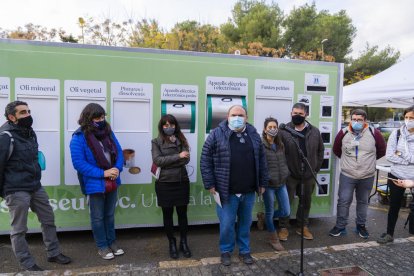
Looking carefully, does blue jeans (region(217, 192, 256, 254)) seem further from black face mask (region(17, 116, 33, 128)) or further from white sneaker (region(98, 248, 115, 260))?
black face mask (region(17, 116, 33, 128))

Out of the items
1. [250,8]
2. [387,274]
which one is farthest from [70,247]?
[250,8]

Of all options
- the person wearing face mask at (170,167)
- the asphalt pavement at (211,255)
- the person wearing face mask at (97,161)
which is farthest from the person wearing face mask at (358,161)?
the person wearing face mask at (97,161)

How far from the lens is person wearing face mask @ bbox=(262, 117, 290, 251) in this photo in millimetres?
3842

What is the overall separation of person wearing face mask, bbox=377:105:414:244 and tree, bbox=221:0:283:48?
1562 cm

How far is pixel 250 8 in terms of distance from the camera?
2144 cm

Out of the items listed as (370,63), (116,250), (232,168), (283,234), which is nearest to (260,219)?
(283,234)

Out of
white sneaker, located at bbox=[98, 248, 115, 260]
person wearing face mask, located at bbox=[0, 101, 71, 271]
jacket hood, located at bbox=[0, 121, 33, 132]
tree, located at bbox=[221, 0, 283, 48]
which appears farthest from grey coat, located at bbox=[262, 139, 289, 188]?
tree, located at bbox=[221, 0, 283, 48]

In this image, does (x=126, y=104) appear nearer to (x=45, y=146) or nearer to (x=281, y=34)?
(x=45, y=146)

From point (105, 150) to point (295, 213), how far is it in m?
2.99

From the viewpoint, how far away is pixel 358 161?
4.13 m

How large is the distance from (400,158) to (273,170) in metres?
1.66

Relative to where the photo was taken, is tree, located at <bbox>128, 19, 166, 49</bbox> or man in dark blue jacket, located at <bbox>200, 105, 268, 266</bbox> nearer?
man in dark blue jacket, located at <bbox>200, 105, 268, 266</bbox>

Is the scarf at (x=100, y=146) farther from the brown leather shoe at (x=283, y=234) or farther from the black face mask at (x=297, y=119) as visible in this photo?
the brown leather shoe at (x=283, y=234)

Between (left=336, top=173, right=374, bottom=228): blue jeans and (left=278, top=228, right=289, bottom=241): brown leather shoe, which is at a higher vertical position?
(left=336, top=173, right=374, bottom=228): blue jeans
